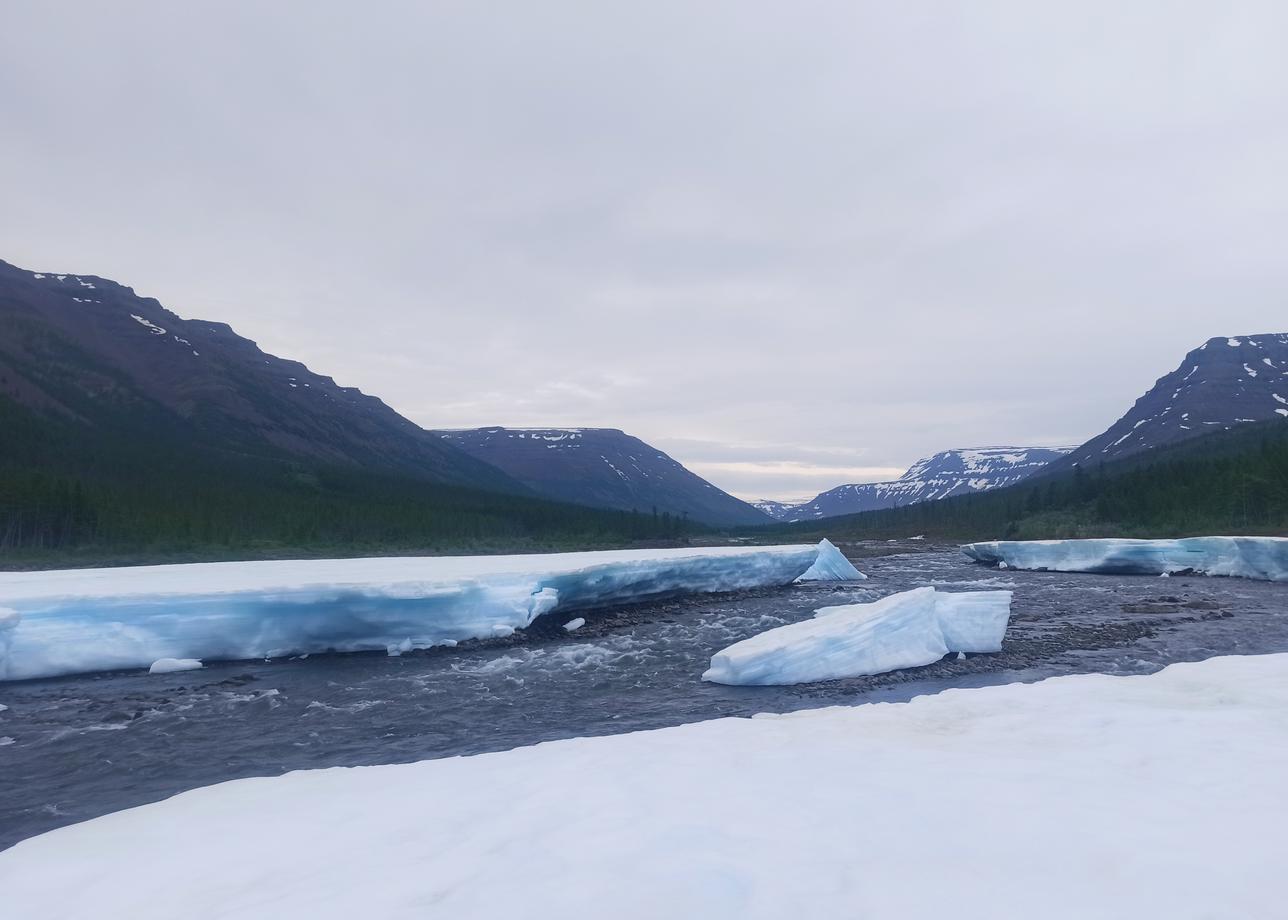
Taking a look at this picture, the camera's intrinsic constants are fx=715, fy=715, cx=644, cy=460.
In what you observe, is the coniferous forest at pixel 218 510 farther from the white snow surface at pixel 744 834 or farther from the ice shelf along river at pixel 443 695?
the white snow surface at pixel 744 834

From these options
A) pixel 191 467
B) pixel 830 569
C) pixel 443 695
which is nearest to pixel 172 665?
pixel 443 695

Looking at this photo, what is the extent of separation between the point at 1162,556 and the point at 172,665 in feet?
146

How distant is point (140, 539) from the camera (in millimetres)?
45094

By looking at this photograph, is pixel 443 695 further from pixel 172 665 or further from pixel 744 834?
pixel 744 834

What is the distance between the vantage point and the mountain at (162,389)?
98.4 meters

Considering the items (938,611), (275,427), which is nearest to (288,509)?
(938,611)

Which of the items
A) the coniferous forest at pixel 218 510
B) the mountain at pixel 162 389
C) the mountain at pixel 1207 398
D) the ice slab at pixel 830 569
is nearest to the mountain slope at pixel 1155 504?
the ice slab at pixel 830 569

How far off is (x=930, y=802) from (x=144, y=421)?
11879 centimetres

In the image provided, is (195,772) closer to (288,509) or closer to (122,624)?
(122,624)

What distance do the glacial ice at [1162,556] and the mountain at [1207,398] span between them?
102 meters

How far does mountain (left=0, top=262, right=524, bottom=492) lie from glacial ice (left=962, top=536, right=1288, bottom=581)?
9495 cm

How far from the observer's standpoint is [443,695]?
13.8 m

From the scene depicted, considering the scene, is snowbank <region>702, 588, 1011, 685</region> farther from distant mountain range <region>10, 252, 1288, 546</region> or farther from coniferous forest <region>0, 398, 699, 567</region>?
distant mountain range <region>10, 252, 1288, 546</region>

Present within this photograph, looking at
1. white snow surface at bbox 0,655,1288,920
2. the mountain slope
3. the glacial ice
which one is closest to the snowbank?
white snow surface at bbox 0,655,1288,920
